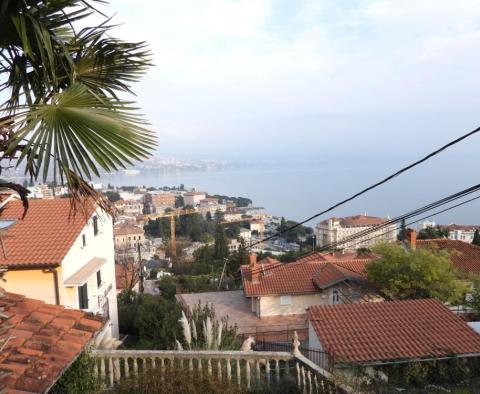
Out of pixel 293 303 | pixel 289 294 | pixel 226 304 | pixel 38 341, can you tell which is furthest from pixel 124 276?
pixel 38 341

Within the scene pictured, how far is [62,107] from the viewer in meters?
3.27

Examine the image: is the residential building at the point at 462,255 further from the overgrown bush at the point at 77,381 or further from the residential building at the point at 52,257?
the overgrown bush at the point at 77,381

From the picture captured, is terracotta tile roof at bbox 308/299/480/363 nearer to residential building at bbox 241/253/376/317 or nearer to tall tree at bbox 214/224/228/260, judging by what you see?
residential building at bbox 241/253/376/317

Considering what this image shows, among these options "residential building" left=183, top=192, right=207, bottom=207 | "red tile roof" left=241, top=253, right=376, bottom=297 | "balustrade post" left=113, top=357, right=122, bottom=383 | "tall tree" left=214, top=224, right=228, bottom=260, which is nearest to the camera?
"balustrade post" left=113, top=357, right=122, bottom=383

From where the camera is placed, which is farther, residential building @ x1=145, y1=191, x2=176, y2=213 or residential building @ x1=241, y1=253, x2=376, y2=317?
residential building @ x1=145, y1=191, x2=176, y2=213

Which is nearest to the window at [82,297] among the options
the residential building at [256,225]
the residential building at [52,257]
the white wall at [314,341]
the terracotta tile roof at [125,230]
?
the residential building at [52,257]

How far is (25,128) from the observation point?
311cm

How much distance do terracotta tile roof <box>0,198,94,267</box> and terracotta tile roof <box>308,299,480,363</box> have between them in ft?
22.1

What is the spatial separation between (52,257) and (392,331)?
28.3 ft

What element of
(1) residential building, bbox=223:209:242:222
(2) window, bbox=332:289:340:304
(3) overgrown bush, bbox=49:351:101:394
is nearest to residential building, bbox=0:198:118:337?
(3) overgrown bush, bbox=49:351:101:394

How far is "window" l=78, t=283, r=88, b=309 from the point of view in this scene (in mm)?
11445

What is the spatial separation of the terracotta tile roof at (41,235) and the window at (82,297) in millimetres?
1526

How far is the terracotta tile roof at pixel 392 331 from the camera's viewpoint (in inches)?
432

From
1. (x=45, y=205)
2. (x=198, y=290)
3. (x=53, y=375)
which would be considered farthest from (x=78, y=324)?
(x=198, y=290)
